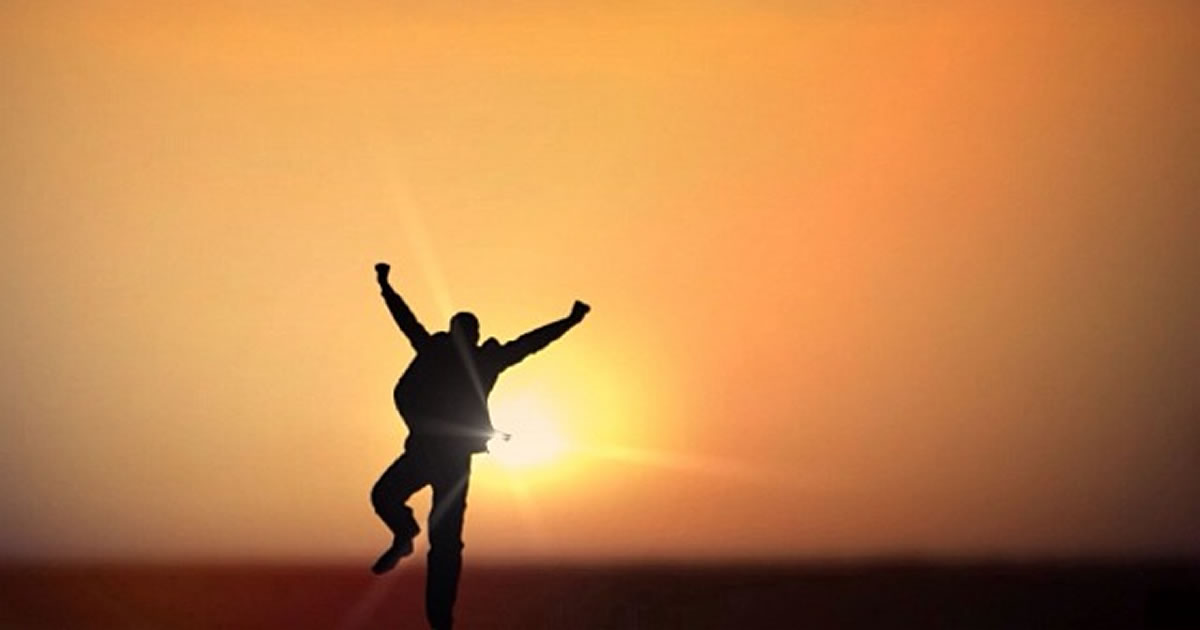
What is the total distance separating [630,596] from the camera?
1.37 metres

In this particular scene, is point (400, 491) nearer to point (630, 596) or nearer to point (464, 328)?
point (464, 328)

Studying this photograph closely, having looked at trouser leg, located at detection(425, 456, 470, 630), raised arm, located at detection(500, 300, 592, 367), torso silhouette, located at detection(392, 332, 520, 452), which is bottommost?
trouser leg, located at detection(425, 456, 470, 630)

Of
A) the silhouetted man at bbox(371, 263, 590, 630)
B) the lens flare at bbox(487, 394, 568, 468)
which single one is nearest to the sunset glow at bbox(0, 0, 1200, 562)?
the lens flare at bbox(487, 394, 568, 468)

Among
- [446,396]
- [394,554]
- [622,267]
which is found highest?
[622,267]

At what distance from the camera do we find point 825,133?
1.36 m

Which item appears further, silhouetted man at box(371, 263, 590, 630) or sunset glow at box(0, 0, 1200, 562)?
sunset glow at box(0, 0, 1200, 562)

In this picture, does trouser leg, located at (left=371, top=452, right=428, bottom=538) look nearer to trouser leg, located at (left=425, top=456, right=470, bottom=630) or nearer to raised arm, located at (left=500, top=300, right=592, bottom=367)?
trouser leg, located at (left=425, top=456, right=470, bottom=630)

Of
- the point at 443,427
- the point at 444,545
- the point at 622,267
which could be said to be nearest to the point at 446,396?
the point at 443,427

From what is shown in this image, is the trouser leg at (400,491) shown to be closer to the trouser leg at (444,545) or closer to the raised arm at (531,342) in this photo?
the trouser leg at (444,545)

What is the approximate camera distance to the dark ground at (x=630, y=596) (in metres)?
1.36

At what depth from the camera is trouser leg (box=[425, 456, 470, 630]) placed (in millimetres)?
1259

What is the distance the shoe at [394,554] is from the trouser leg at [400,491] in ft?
0.03

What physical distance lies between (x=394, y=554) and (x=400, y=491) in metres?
0.07

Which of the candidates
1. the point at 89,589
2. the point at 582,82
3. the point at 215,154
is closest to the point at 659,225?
the point at 582,82
